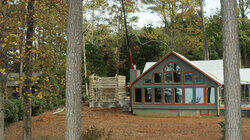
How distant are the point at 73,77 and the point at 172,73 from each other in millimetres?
12513

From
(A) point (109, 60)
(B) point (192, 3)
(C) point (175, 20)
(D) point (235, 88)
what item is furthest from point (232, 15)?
(A) point (109, 60)

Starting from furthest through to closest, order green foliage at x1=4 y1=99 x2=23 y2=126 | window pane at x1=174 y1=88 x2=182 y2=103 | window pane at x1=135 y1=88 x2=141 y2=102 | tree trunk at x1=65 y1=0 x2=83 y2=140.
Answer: window pane at x1=135 y1=88 x2=141 y2=102
window pane at x1=174 y1=88 x2=182 y2=103
green foliage at x1=4 y1=99 x2=23 y2=126
tree trunk at x1=65 y1=0 x2=83 y2=140

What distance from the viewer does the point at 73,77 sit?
6340mm

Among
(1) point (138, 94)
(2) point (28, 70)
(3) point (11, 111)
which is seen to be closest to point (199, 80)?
(1) point (138, 94)

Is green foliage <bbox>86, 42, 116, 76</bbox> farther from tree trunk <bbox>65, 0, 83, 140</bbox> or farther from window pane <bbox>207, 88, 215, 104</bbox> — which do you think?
tree trunk <bbox>65, 0, 83, 140</bbox>

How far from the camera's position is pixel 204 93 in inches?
682

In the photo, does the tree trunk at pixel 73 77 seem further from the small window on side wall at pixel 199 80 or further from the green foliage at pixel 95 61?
the green foliage at pixel 95 61

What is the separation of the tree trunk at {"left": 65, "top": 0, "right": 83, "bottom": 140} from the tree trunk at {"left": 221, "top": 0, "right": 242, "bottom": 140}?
3.37 m

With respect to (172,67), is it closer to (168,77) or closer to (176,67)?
(176,67)

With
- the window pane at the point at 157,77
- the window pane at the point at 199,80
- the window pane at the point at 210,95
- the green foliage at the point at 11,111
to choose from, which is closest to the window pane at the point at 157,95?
the window pane at the point at 157,77

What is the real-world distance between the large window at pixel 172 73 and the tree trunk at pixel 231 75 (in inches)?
471

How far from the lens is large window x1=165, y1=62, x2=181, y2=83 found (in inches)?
705

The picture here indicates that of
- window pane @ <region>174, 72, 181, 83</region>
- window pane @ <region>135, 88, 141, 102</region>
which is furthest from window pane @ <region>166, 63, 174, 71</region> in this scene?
window pane @ <region>135, 88, 141, 102</region>

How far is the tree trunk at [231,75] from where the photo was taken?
5.84 metres
